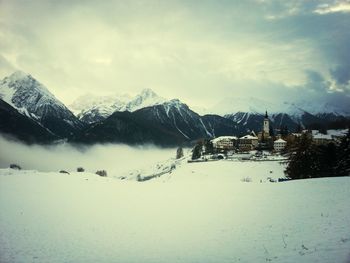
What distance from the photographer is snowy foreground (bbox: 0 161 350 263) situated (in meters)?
19.0

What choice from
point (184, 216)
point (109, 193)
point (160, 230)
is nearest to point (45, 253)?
point (160, 230)

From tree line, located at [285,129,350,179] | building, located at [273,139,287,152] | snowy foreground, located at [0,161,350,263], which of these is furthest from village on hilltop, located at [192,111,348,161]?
snowy foreground, located at [0,161,350,263]

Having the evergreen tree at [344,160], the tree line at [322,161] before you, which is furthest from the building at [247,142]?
the evergreen tree at [344,160]

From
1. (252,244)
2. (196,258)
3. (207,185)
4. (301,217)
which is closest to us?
(196,258)

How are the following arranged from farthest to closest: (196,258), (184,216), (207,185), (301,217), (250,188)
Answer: (207,185)
(250,188)
(184,216)
(301,217)
(196,258)

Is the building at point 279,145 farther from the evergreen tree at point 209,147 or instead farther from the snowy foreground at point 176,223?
the snowy foreground at point 176,223

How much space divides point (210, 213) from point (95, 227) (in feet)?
31.3

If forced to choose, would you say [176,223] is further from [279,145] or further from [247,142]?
[247,142]

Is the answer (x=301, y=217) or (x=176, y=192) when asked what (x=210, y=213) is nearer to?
(x=301, y=217)

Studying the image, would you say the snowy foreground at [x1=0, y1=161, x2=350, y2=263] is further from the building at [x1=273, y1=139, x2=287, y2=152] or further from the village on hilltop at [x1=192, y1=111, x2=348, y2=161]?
the building at [x1=273, y1=139, x2=287, y2=152]

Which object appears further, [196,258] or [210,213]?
[210,213]

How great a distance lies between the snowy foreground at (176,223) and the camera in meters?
19.0

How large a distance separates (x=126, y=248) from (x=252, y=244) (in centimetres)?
763

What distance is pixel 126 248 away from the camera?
→ 2100 cm
